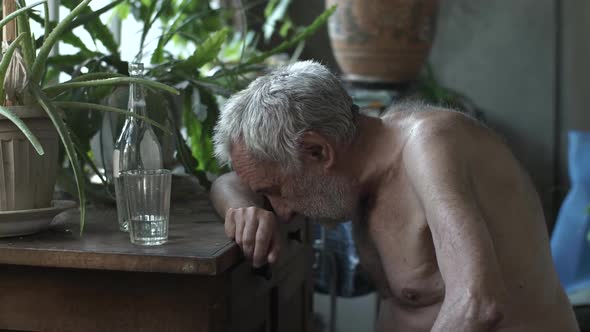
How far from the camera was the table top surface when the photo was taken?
1158mm

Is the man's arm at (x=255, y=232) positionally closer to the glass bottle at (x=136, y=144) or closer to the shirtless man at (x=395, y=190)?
the shirtless man at (x=395, y=190)

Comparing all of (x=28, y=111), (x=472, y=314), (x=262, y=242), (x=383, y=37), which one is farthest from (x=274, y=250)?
(x=383, y=37)

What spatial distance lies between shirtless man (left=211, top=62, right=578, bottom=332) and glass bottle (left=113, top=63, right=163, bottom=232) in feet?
0.44

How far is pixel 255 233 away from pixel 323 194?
0.77 ft

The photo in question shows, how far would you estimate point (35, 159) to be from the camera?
4.18ft

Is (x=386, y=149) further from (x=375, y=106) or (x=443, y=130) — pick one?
(x=375, y=106)

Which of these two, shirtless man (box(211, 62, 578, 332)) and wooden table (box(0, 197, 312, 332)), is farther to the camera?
shirtless man (box(211, 62, 578, 332))

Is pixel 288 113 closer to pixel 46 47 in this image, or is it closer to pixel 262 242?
pixel 262 242

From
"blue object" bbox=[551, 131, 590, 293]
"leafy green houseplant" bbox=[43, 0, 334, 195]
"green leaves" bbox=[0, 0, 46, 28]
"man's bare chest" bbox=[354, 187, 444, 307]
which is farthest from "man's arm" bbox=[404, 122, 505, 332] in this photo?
"blue object" bbox=[551, 131, 590, 293]

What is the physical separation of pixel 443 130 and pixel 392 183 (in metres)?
0.15

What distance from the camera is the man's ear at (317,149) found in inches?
57.2

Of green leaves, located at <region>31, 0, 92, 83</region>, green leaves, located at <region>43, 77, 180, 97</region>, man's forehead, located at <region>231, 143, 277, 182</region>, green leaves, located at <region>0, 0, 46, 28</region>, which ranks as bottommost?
man's forehead, located at <region>231, 143, 277, 182</region>

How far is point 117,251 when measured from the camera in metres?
1.18

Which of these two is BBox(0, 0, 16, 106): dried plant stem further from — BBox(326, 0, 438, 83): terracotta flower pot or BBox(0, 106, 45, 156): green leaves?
BBox(326, 0, 438, 83): terracotta flower pot
